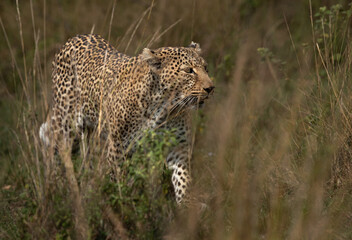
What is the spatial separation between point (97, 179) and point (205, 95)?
1551mm

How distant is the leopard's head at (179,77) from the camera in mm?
5207

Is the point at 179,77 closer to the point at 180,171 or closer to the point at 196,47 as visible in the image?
the point at 196,47

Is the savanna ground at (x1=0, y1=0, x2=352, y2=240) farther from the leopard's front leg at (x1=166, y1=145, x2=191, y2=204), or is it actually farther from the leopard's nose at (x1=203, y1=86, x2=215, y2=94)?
the leopard's nose at (x1=203, y1=86, x2=215, y2=94)

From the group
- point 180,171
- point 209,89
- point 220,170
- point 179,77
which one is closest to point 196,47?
point 179,77

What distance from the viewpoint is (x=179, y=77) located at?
5.26m

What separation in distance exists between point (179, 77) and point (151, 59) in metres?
0.28

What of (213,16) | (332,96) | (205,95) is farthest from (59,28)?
(332,96)

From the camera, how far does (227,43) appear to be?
8.09 m

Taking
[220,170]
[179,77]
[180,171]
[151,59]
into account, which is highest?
[151,59]

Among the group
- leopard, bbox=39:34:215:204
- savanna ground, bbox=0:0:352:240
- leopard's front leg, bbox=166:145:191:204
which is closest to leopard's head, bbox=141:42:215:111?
leopard, bbox=39:34:215:204

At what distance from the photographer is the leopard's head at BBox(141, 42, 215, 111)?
5207 mm

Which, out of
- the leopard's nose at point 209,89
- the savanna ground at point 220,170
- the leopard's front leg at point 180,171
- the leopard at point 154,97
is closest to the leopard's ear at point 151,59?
the leopard at point 154,97

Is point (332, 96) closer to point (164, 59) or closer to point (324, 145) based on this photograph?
point (324, 145)

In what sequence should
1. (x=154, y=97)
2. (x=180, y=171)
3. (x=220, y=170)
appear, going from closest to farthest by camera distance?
(x=220, y=170), (x=154, y=97), (x=180, y=171)
